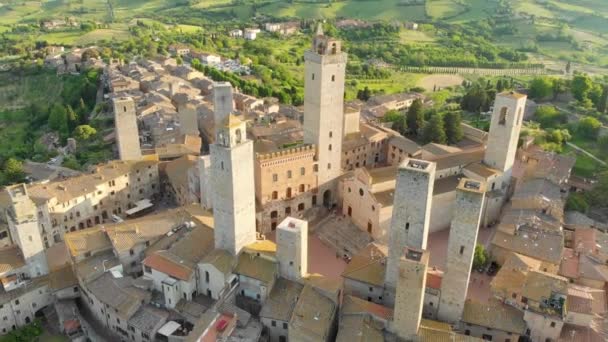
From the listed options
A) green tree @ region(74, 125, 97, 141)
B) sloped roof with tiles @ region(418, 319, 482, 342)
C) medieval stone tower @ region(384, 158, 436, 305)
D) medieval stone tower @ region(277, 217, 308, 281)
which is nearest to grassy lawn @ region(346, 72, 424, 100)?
green tree @ region(74, 125, 97, 141)

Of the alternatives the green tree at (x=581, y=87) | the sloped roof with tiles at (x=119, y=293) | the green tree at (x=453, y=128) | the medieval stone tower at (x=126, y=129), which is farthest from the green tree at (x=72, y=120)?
the green tree at (x=581, y=87)

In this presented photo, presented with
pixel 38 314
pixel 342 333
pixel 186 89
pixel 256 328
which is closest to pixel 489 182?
pixel 342 333

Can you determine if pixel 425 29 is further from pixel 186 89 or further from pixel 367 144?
pixel 367 144

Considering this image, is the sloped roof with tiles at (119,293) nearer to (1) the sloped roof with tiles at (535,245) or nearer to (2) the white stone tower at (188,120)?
(1) the sloped roof with tiles at (535,245)

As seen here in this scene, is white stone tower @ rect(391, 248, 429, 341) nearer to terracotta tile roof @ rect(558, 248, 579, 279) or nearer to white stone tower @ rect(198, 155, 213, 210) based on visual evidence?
terracotta tile roof @ rect(558, 248, 579, 279)

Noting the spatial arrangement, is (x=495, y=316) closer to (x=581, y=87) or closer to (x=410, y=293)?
(x=410, y=293)
